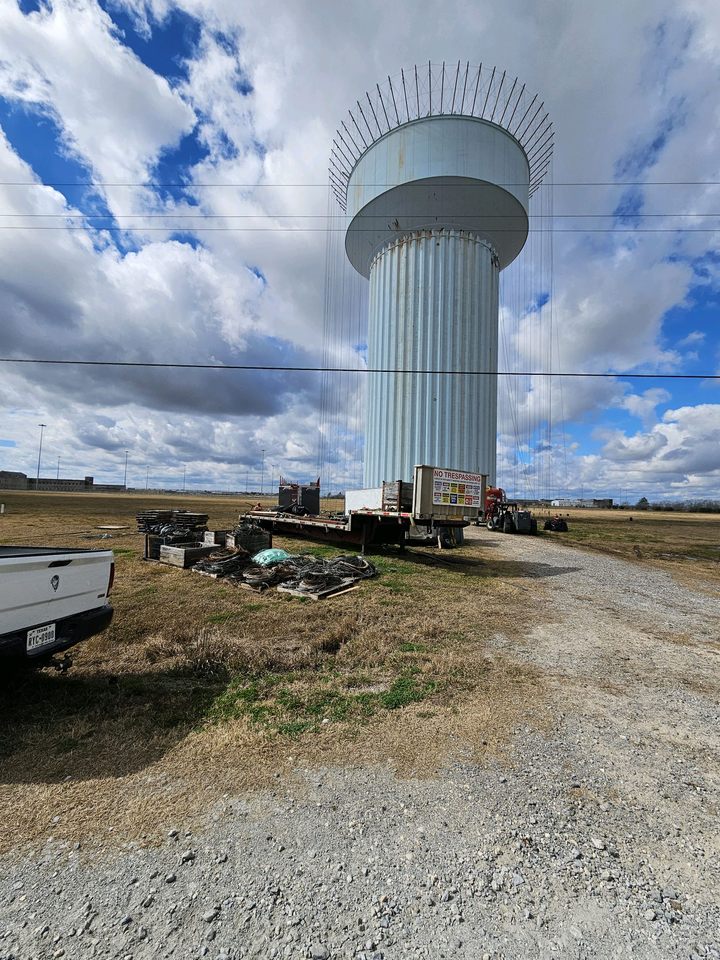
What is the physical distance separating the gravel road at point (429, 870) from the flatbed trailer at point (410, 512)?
7.81m

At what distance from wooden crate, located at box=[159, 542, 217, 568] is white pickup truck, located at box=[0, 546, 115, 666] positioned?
20.1ft

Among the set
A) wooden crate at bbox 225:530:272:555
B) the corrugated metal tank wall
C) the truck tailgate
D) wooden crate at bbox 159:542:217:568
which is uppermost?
the corrugated metal tank wall

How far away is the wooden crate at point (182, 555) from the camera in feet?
34.8

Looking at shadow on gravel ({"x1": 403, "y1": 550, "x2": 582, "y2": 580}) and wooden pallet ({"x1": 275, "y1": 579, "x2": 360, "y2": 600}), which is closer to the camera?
wooden pallet ({"x1": 275, "y1": 579, "x2": 360, "y2": 600})

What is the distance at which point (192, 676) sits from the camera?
4844mm

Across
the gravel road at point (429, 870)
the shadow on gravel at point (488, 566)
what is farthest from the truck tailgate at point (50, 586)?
the shadow on gravel at point (488, 566)

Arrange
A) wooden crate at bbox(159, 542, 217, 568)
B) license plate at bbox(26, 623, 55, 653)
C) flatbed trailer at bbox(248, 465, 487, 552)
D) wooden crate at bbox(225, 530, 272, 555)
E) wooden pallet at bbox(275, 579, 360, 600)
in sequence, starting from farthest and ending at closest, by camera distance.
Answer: wooden crate at bbox(225, 530, 272, 555) < flatbed trailer at bbox(248, 465, 487, 552) < wooden crate at bbox(159, 542, 217, 568) < wooden pallet at bbox(275, 579, 360, 600) < license plate at bbox(26, 623, 55, 653)

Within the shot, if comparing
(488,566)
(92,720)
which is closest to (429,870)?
(92,720)

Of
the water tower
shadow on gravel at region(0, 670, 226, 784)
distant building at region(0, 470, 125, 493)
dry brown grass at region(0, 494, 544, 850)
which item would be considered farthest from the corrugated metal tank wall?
distant building at region(0, 470, 125, 493)

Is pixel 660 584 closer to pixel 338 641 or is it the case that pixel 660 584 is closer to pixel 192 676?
pixel 338 641

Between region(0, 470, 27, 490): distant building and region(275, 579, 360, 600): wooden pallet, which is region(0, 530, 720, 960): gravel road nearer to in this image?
region(275, 579, 360, 600): wooden pallet

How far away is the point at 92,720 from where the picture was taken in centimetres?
382

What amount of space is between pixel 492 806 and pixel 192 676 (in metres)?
3.38

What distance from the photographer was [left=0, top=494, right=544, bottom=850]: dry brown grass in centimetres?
292
